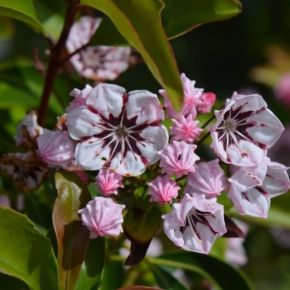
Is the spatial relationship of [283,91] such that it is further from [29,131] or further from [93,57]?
[29,131]

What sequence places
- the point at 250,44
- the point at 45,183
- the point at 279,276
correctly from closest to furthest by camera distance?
the point at 45,183
the point at 279,276
the point at 250,44

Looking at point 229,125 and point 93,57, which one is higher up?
point 229,125

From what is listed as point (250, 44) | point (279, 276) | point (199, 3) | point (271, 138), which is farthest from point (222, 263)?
point (250, 44)

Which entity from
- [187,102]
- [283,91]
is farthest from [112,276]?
[283,91]

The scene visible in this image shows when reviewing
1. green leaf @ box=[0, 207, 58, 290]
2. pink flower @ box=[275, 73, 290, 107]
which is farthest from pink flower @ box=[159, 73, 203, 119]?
pink flower @ box=[275, 73, 290, 107]

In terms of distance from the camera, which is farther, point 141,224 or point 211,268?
point 211,268

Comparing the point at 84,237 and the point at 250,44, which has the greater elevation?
the point at 84,237

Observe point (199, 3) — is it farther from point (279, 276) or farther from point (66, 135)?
point (279, 276)
